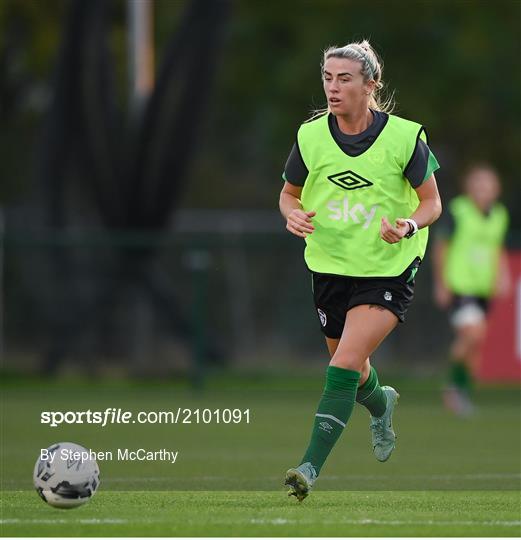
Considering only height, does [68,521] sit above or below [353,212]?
below

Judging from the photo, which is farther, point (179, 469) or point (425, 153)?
point (179, 469)

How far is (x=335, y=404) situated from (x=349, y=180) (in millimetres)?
1178

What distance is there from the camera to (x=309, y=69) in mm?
27359


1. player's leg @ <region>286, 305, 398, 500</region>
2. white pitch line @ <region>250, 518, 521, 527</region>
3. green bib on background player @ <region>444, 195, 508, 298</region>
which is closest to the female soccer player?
player's leg @ <region>286, 305, 398, 500</region>

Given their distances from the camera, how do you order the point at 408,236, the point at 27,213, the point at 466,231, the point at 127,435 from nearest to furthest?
the point at 408,236 < the point at 127,435 < the point at 466,231 < the point at 27,213

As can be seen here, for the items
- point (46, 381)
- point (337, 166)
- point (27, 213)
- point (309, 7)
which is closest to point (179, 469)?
point (337, 166)

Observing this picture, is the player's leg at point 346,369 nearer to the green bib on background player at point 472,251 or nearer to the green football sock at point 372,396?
the green football sock at point 372,396

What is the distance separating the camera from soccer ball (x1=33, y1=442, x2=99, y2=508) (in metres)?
7.19

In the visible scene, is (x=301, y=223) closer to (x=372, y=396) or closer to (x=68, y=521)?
(x=372, y=396)

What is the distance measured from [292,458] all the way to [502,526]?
444 centimetres

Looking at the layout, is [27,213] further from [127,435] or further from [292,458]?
[292,458]

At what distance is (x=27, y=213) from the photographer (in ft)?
85.6

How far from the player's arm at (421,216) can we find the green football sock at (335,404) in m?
0.74

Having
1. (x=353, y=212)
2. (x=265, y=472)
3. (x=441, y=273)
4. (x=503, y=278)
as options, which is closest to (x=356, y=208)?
(x=353, y=212)
